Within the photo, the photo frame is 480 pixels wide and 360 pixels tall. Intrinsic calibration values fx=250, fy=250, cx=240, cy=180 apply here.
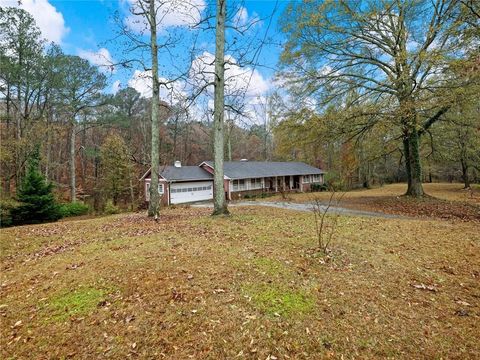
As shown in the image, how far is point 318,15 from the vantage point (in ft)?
40.3

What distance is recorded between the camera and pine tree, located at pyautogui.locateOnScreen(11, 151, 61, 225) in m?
14.3

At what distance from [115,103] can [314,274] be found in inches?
978

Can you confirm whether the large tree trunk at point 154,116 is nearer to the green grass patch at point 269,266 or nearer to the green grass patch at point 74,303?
the green grass patch at point 74,303

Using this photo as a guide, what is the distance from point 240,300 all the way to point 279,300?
54 cm

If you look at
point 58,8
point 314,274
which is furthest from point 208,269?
point 58,8

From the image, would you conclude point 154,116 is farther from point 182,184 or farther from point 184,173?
point 184,173

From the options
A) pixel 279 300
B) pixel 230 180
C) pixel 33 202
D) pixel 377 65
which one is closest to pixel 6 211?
pixel 33 202

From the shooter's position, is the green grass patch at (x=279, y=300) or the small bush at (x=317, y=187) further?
the small bush at (x=317, y=187)

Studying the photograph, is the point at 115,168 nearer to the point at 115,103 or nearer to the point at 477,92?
the point at 115,103

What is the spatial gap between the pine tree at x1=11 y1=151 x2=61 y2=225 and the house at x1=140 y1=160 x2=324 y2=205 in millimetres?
7953

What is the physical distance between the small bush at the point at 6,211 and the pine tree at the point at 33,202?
25 centimetres

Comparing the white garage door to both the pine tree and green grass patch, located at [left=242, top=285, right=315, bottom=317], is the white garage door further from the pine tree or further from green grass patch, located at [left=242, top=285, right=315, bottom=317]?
green grass patch, located at [left=242, top=285, right=315, bottom=317]

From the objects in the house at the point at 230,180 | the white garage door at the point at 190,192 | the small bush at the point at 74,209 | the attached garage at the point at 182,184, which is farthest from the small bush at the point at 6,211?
the white garage door at the point at 190,192

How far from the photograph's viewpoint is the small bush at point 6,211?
44.1 feet
